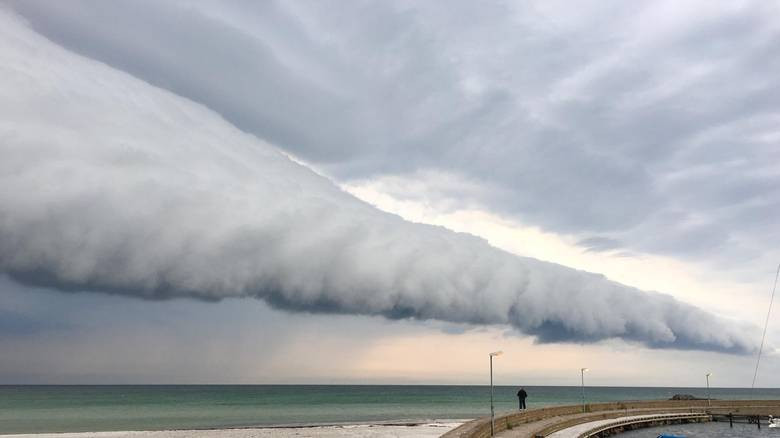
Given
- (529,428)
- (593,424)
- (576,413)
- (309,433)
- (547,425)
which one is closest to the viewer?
(529,428)

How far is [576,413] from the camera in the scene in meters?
57.7

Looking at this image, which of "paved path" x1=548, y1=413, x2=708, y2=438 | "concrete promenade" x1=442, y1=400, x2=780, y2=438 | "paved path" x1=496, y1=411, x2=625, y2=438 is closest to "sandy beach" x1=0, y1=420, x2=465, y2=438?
"paved path" x1=496, y1=411, x2=625, y2=438

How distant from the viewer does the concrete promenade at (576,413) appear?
3581cm

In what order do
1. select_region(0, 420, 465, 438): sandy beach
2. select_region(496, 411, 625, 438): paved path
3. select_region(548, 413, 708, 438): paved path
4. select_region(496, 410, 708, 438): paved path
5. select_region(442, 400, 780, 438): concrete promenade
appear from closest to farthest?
select_region(442, 400, 780, 438): concrete promenade → select_region(496, 411, 625, 438): paved path → select_region(496, 410, 708, 438): paved path → select_region(548, 413, 708, 438): paved path → select_region(0, 420, 465, 438): sandy beach

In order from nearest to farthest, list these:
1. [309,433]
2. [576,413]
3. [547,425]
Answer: [547,425] < [309,433] < [576,413]

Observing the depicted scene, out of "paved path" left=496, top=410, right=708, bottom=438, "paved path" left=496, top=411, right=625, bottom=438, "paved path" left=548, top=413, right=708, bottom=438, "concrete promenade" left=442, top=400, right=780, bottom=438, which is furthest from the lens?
"paved path" left=548, top=413, right=708, bottom=438

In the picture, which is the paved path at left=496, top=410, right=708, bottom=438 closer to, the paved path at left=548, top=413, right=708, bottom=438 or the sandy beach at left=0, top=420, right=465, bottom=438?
the paved path at left=548, top=413, right=708, bottom=438

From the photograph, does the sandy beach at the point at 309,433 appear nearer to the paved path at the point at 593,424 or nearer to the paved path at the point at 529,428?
the paved path at the point at 529,428

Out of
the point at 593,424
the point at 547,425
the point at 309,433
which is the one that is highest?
the point at 547,425

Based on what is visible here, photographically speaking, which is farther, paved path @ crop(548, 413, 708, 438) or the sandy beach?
the sandy beach

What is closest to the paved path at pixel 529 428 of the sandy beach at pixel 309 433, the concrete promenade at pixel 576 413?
the concrete promenade at pixel 576 413

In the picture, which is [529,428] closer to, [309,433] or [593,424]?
[593,424]

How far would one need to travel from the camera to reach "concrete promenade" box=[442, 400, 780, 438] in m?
35.8

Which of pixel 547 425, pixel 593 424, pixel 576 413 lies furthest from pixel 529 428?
pixel 576 413
